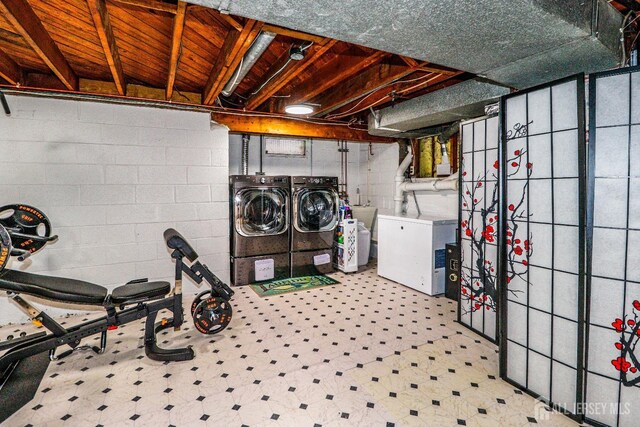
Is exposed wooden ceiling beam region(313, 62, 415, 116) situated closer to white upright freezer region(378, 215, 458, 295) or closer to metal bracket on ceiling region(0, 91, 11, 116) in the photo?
white upright freezer region(378, 215, 458, 295)

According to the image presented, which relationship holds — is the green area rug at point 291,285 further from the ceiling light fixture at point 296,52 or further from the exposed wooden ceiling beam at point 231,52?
the ceiling light fixture at point 296,52

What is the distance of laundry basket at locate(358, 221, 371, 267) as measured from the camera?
18.7 feet

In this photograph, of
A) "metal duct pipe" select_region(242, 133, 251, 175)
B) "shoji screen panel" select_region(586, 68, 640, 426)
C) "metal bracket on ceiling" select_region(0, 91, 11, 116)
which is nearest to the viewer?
"shoji screen panel" select_region(586, 68, 640, 426)

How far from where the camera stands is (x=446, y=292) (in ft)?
14.1

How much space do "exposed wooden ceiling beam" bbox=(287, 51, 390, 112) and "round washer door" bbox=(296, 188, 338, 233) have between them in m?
1.58

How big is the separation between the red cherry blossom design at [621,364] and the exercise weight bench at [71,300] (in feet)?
10.2

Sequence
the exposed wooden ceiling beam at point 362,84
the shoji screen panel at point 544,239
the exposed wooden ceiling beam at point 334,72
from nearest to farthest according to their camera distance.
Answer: the shoji screen panel at point 544,239, the exposed wooden ceiling beam at point 334,72, the exposed wooden ceiling beam at point 362,84

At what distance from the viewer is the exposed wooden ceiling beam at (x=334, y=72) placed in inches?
112

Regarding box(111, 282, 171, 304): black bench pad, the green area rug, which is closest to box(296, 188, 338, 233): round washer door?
the green area rug

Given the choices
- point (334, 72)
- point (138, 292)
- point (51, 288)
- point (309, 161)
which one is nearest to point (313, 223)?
point (309, 161)

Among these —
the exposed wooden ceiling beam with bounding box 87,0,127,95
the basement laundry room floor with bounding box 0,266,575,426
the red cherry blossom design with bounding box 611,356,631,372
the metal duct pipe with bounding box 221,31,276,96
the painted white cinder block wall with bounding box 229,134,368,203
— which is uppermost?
the metal duct pipe with bounding box 221,31,276,96

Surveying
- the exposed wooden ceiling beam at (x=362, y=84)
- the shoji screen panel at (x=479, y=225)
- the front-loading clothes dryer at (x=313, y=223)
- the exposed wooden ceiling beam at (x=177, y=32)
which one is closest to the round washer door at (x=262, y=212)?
the front-loading clothes dryer at (x=313, y=223)

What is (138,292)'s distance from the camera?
8.96 feet

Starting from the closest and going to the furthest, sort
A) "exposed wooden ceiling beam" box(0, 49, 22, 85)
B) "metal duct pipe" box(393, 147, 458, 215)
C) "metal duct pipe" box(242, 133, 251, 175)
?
"exposed wooden ceiling beam" box(0, 49, 22, 85)
"metal duct pipe" box(393, 147, 458, 215)
"metal duct pipe" box(242, 133, 251, 175)
